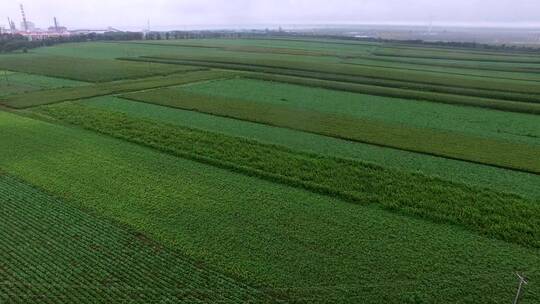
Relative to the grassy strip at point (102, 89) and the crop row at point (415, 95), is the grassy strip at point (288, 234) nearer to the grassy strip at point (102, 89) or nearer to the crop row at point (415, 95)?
the grassy strip at point (102, 89)

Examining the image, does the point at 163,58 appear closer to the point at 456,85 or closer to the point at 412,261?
the point at 456,85

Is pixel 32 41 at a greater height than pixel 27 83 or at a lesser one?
greater

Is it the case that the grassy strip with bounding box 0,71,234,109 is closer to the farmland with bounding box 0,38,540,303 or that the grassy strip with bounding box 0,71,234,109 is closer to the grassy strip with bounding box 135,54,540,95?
the farmland with bounding box 0,38,540,303

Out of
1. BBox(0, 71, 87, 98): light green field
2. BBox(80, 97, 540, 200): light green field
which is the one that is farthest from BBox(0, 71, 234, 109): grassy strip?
BBox(80, 97, 540, 200): light green field

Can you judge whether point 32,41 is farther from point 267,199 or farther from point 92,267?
point 92,267

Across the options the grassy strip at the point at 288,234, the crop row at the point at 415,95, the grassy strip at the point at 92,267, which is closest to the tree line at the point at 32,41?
the crop row at the point at 415,95


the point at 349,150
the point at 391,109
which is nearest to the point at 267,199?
the point at 349,150
